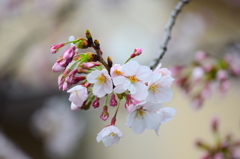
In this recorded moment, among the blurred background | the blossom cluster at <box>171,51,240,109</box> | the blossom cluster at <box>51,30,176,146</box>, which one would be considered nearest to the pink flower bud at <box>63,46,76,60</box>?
the blossom cluster at <box>51,30,176,146</box>

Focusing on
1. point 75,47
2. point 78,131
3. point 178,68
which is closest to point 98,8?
point 78,131

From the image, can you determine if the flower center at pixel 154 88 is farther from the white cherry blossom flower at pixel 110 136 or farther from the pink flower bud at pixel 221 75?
the pink flower bud at pixel 221 75

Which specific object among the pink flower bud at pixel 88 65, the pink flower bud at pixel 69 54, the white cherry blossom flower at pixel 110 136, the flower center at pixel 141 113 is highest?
the pink flower bud at pixel 69 54

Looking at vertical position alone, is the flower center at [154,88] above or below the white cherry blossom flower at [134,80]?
below

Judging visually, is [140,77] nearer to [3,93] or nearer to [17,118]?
[3,93]

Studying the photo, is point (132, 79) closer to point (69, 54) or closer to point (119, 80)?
point (119, 80)

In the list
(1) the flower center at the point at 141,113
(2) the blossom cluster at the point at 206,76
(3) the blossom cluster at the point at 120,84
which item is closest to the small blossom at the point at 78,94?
(3) the blossom cluster at the point at 120,84

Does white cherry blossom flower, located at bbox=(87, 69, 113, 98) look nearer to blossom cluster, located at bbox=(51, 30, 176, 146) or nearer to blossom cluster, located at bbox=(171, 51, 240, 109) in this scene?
blossom cluster, located at bbox=(51, 30, 176, 146)
